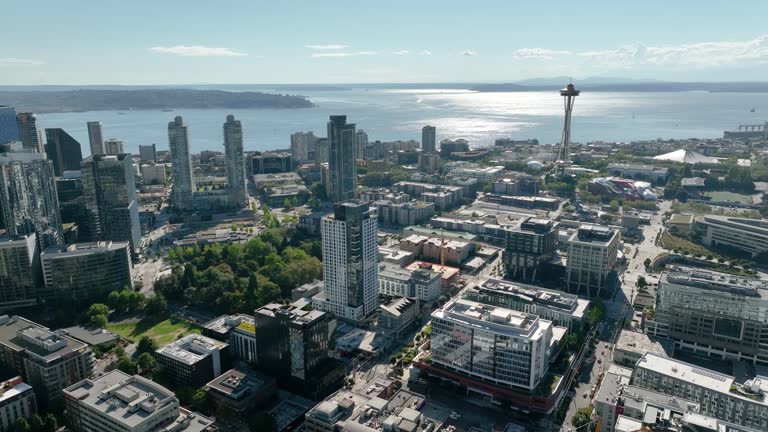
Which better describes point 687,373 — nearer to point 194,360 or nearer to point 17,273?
point 194,360

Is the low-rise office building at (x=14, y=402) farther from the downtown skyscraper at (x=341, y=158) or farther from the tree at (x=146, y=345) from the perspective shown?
the downtown skyscraper at (x=341, y=158)

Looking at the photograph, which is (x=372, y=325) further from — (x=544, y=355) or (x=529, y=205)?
(x=529, y=205)

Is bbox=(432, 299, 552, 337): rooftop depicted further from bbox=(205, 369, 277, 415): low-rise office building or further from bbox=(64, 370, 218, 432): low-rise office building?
bbox=(64, 370, 218, 432): low-rise office building

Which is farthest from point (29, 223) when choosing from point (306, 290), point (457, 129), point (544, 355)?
point (457, 129)

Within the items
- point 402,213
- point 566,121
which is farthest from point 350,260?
point 566,121

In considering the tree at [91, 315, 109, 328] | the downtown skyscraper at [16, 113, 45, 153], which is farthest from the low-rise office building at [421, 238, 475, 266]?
the downtown skyscraper at [16, 113, 45, 153]

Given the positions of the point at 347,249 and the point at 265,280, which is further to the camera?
the point at 265,280
